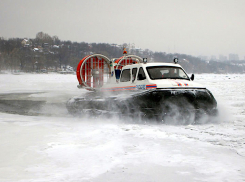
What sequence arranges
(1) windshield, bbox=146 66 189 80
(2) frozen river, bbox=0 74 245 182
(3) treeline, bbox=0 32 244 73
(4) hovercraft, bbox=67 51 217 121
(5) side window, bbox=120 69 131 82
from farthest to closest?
1. (3) treeline, bbox=0 32 244 73
2. (5) side window, bbox=120 69 131 82
3. (1) windshield, bbox=146 66 189 80
4. (4) hovercraft, bbox=67 51 217 121
5. (2) frozen river, bbox=0 74 245 182

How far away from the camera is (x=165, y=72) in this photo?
23.1 feet

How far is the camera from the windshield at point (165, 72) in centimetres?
683

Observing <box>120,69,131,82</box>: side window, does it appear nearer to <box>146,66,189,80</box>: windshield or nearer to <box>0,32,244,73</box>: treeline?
<box>146,66,189,80</box>: windshield

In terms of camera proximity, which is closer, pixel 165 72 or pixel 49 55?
pixel 165 72

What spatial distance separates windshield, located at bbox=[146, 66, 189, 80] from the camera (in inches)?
269

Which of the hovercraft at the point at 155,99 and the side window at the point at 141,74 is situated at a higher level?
the side window at the point at 141,74

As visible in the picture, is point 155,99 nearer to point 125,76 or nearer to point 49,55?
point 125,76

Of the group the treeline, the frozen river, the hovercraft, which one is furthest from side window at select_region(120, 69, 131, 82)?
the treeline

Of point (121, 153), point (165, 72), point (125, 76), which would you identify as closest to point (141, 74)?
point (165, 72)

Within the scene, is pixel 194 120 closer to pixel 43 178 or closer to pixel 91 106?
pixel 91 106

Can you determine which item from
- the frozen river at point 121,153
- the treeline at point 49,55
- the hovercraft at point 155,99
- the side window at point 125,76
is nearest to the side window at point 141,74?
the hovercraft at point 155,99

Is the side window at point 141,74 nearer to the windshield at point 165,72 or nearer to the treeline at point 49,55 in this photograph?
the windshield at point 165,72

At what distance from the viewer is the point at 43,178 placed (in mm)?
2748

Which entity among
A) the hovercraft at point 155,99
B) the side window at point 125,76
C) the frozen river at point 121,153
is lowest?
the frozen river at point 121,153
